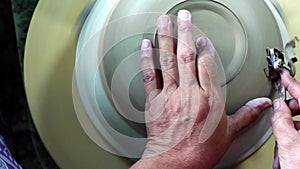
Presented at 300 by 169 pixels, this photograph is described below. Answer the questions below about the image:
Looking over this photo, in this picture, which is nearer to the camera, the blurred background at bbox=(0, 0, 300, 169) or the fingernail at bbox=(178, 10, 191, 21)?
the fingernail at bbox=(178, 10, 191, 21)

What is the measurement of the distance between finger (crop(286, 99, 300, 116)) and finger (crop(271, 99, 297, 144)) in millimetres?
24

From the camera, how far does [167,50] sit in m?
0.79

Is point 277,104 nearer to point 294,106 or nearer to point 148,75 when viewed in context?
point 294,106

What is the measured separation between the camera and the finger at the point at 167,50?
0.79 meters

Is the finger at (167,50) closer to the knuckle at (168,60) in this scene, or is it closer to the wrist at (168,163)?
the knuckle at (168,60)

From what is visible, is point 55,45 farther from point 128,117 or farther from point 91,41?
point 128,117

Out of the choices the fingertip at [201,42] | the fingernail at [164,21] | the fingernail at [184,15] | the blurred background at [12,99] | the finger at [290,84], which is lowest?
the blurred background at [12,99]

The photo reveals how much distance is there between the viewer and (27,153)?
121 centimetres

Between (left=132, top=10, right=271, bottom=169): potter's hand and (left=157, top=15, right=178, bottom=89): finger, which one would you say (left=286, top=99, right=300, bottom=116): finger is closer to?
(left=132, top=10, right=271, bottom=169): potter's hand

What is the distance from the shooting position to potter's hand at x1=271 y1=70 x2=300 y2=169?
2.37ft

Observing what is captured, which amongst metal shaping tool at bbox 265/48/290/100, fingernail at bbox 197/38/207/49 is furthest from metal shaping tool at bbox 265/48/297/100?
fingernail at bbox 197/38/207/49

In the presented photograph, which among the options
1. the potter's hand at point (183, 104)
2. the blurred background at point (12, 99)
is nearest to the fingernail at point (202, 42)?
the potter's hand at point (183, 104)

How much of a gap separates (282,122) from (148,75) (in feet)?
0.73

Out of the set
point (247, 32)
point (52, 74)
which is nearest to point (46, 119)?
point (52, 74)
